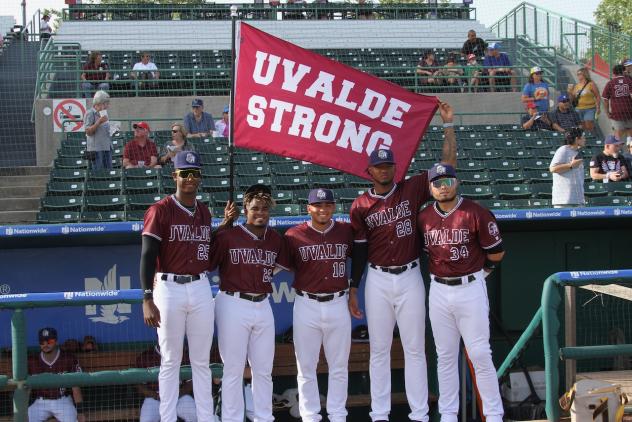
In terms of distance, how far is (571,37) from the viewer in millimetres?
17625

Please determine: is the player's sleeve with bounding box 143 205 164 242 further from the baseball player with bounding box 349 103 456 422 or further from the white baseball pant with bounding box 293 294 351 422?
the baseball player with bounding box 349 103 456 422

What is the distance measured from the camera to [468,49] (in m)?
17.2

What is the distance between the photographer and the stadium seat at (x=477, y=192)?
35.8 ft

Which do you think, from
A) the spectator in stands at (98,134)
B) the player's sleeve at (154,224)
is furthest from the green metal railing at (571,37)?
the player's sleeve at (154,224)

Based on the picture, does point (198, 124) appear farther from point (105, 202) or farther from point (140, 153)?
point (105, 202)

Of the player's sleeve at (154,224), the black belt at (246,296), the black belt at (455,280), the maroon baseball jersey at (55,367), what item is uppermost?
the player's sleeve at (154,224)

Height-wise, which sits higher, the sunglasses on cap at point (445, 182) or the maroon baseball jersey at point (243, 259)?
the sunglasses on cap at point (445, 182)

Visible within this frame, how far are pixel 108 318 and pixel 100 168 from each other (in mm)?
4521

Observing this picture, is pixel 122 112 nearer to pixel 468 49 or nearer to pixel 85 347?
pixel 468 49

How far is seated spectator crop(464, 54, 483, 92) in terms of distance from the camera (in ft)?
51.8

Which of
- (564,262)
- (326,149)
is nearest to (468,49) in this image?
(564,262)

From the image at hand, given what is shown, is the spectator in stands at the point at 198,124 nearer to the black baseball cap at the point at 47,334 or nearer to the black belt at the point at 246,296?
the black baseball cap at the point at 47,334

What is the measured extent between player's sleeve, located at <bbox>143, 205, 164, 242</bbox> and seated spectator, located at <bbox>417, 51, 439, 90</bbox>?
10.4 m

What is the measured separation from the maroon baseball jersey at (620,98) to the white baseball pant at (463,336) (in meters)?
8.29
